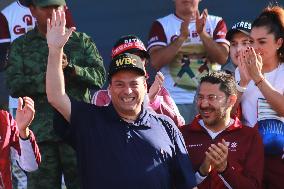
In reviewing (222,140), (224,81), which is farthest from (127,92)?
(224,81)

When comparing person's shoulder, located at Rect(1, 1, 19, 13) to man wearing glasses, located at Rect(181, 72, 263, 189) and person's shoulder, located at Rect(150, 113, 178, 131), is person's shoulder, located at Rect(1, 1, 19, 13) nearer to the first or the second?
man wearing glasses, located at Rect(181, 72, 263, 189)

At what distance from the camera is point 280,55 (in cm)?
585

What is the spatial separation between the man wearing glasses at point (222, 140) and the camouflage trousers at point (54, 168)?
3.22ft

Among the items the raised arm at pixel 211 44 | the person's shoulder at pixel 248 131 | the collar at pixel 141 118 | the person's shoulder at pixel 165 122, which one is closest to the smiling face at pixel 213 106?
the person's shoulder at pixel 248 131

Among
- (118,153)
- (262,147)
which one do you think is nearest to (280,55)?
(262,147)

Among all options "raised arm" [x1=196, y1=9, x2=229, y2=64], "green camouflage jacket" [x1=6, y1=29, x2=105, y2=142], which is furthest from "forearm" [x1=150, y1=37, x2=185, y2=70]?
"green camouflage jacket" [x1=6, y1=29, x2=105, y2=142]

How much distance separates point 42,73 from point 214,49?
1777 millimetres

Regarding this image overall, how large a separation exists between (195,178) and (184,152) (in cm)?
18

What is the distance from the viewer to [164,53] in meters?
7.16

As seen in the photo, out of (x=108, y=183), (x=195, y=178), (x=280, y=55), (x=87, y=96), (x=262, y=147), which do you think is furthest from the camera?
(x=87, y=96)

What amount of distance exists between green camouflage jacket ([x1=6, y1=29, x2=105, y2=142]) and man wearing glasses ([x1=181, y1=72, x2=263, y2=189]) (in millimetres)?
888

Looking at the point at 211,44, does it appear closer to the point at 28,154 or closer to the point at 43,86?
the point at 43,86

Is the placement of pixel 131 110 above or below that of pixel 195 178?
above

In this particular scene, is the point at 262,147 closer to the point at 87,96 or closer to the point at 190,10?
the point at 87,96
